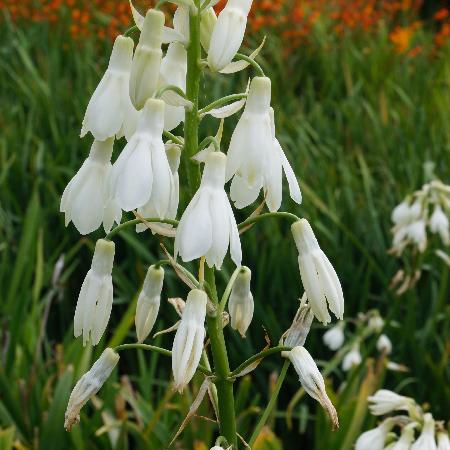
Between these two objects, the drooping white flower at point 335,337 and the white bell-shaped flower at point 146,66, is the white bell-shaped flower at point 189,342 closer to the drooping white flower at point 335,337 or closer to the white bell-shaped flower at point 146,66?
the white bell-shaped flower at point 146,66

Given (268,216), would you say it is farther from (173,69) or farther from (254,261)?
(254,261)

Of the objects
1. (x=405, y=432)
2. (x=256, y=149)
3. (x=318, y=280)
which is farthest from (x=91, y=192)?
(x=405, y=432)

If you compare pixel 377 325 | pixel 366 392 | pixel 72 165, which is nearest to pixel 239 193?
pixel 366 392

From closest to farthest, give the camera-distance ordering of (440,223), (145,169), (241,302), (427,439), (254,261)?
(145,169), (241,302), (427,439), (440,223), (254,261)

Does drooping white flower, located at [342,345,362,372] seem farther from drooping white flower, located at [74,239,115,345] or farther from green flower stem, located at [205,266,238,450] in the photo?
drooping white flower, located at [74,239,115,345]

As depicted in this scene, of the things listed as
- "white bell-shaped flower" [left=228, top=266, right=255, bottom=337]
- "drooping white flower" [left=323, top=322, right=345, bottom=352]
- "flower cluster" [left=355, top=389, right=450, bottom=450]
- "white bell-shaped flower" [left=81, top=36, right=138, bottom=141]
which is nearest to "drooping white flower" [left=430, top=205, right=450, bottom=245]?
"drooping white flower" [left=323, top=322, right=345, bottom=352]

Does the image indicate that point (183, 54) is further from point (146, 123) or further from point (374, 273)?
point (374, 273)

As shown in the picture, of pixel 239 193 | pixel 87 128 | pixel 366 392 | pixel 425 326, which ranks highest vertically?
pixel 87 128
